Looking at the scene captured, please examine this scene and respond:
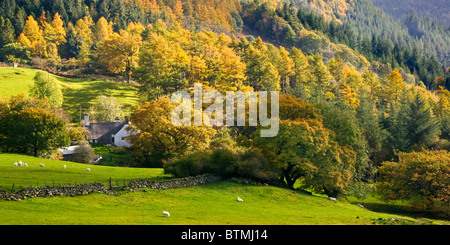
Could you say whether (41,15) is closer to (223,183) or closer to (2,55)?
(2,55)

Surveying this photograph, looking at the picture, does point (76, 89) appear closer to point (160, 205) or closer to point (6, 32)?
point (6, 32)

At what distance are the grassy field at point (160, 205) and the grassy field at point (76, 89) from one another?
5011 centimetres

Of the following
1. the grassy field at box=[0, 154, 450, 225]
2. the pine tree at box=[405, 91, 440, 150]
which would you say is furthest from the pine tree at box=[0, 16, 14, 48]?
the pine tree at box=[405, 91, 440, 150]

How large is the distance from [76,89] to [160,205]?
8507 centimetres

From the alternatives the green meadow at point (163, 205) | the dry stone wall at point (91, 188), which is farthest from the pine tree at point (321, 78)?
the dry stone wall at point (91, 188)

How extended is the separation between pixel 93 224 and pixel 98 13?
16568 cm

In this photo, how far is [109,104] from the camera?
106 m

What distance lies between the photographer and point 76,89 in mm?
124125

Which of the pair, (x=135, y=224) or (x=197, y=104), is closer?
(x=135, y=224)

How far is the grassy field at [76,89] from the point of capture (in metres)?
111

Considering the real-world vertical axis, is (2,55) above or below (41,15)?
below

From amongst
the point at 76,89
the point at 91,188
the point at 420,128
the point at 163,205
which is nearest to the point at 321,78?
the point at 420,128

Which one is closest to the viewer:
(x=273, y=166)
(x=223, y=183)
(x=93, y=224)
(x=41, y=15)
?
(x=93, y=224)
